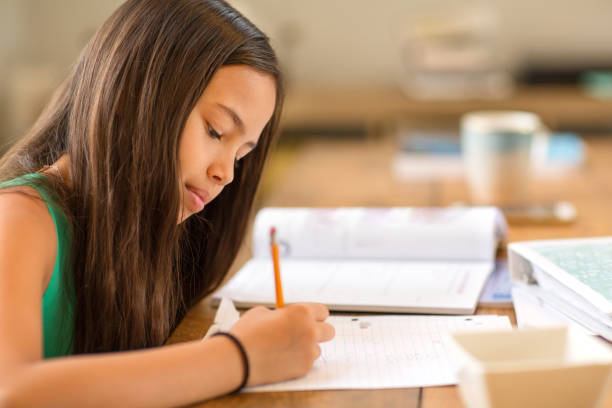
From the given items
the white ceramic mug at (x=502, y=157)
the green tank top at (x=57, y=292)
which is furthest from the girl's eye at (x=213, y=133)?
the white ceramic mug at (x=502, y=157)

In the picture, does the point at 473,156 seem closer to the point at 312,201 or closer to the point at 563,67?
the point at 312,201

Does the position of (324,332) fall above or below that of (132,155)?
below

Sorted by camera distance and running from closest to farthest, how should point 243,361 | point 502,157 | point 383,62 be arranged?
Answer: point 243,361 → point 502,157 → point 383,62

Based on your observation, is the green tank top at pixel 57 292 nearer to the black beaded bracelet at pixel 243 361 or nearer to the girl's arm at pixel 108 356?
the girl's arm at pixel 108 356

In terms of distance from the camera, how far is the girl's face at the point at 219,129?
77 cm

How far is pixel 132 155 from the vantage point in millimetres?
732

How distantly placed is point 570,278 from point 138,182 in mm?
445

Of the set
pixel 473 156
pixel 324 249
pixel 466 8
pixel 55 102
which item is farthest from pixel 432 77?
pixel 55 102

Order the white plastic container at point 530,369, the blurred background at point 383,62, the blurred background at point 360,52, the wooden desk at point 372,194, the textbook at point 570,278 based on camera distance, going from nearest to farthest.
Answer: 1. the white plastic container at point 530,369
2. the wooden desk at point 372,194
3. the textbook at point 570,278
4. the blurred background at point 383,62
5. the blurred background at point 360,52

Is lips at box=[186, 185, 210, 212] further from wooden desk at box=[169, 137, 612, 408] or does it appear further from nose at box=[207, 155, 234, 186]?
wooden desk at box=[169, 137, 612, 408]

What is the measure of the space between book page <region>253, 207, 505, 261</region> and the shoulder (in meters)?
0.40

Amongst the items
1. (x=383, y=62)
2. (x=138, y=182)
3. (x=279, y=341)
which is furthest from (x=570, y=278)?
(x=383, y=62)

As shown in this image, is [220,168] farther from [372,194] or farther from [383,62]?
[383,62]

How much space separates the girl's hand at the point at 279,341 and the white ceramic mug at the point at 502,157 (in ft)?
2.55
